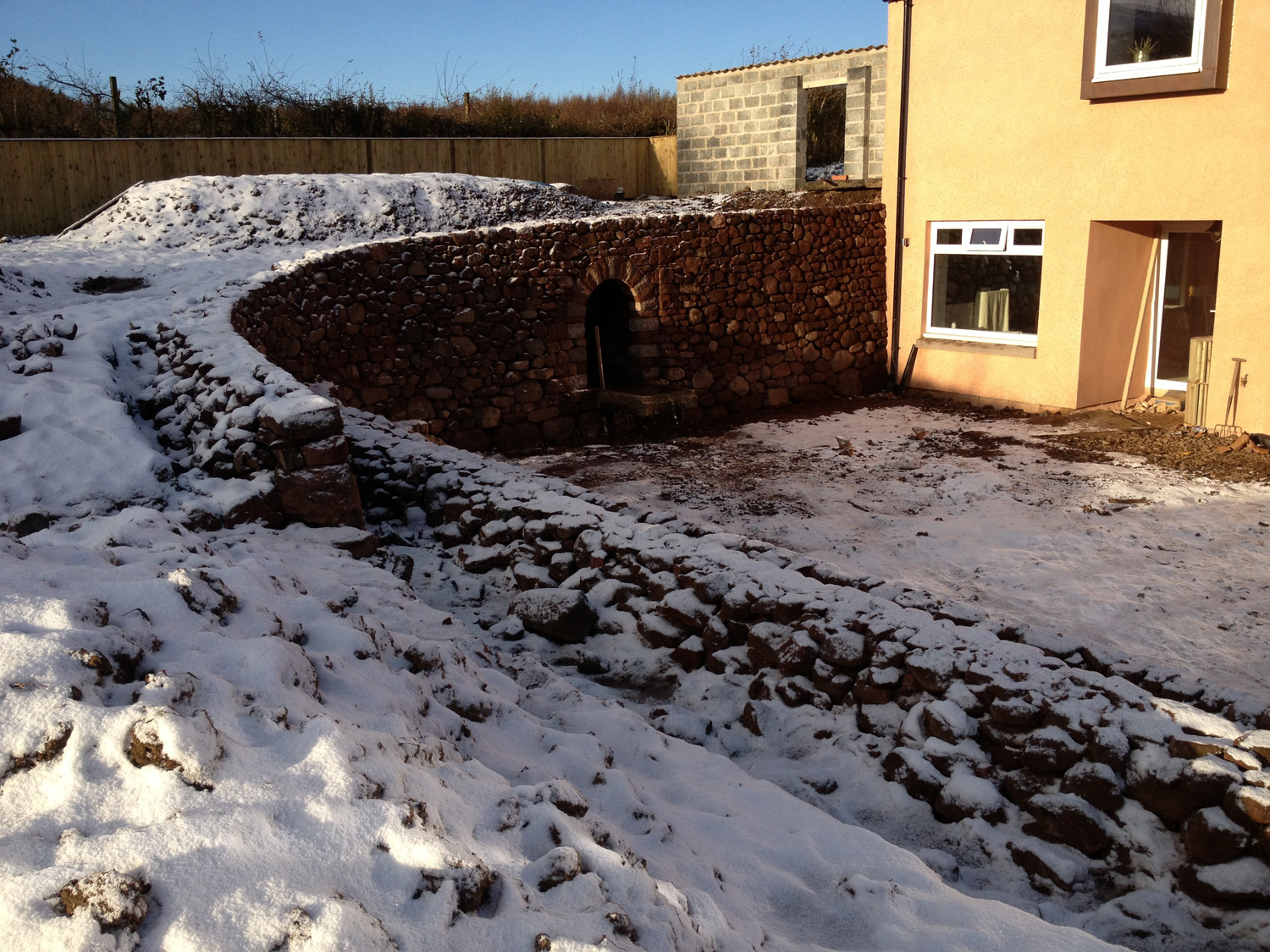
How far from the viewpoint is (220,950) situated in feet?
5.52

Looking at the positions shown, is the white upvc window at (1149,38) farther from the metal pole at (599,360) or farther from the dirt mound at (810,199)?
the metal pole at (599,360)

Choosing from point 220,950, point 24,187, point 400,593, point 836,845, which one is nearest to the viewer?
point 220,950

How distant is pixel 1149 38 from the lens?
9688 millimetres

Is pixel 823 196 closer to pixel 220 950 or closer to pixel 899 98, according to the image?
pixel 899 98

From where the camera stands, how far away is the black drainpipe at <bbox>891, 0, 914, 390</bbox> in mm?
11781

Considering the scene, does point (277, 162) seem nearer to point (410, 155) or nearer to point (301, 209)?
point (410, 155)

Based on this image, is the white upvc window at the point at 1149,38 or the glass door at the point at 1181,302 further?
the glass door at the point at 1181,302

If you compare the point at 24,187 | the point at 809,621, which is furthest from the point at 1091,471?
the point at 24,187

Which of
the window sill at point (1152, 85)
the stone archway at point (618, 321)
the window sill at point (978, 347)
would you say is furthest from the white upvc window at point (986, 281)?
the stone archway at point (618, 321)

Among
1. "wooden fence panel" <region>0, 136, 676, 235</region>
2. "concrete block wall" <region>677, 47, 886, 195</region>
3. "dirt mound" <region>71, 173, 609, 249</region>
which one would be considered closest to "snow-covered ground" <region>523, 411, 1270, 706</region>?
"dirt mound" <region>71, 173, 609, 249</region>

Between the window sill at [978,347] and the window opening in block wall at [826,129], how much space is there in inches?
329

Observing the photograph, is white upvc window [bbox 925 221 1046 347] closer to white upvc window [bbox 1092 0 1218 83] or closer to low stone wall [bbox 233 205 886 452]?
low stone wall [bbox 233 205 886 452]

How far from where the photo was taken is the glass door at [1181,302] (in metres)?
→ 10.3

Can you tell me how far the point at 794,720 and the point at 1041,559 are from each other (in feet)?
10.3
